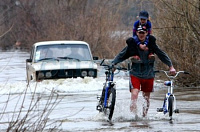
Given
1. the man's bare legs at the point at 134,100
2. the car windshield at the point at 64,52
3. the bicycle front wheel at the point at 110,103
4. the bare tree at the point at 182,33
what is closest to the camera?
the bicycle front wheel at the point at 110,103

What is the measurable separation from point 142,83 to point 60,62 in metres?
7.11

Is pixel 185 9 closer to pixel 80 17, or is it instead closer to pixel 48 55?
pixel 48 55

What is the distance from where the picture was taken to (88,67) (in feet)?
56.5

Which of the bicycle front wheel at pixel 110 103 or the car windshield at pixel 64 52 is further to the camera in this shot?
the car windshield at pixel 64 52

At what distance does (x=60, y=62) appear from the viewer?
17547 millimetres

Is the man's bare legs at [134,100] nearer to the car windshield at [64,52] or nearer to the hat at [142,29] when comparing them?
the hat at [142,29]

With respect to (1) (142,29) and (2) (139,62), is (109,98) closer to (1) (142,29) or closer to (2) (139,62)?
(2) (139,62)

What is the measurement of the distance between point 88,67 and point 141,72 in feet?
22.1

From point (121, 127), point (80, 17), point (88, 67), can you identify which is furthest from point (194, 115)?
point (80, 17)

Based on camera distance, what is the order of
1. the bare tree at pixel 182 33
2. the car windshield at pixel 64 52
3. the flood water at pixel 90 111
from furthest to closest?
the car windshield at pixel 64 52, the bare tree at pixel 182 33, the flood water at pixel 90 111

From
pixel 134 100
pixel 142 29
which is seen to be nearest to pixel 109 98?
pixel 134 100

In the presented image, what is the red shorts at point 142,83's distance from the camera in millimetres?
10578

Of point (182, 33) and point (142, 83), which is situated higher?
point (182, 33)

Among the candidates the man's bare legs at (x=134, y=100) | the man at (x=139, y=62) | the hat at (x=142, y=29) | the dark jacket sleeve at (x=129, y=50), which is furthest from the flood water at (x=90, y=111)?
the hat at (x=142, y=29)
